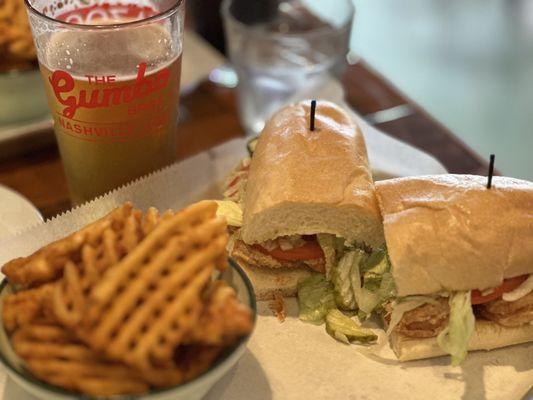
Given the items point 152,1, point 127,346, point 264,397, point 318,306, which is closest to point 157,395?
point 127,346

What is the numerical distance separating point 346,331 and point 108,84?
2.45ft

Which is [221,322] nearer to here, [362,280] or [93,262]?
[93,262]

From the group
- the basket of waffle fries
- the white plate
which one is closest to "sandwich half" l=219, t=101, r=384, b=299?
the basket of waffle fries

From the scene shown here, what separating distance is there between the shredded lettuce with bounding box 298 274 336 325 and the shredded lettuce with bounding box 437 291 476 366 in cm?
28

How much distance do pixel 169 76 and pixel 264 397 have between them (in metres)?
0.75

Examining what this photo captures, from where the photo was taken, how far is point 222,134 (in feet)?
7.85

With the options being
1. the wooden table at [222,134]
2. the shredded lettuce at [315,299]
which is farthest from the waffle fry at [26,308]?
the wooden table at [222,134]

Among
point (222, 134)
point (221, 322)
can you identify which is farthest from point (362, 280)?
point (222, 134)

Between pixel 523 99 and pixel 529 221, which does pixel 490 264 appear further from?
pixel 523 99

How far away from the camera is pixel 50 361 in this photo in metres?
1.21

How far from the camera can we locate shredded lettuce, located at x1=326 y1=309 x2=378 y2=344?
1651mm

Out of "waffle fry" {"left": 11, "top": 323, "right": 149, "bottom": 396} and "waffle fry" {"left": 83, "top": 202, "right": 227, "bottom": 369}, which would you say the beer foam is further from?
"waffle fry" {"left": 11, "top": 323, "right": 149, "bottom": 396}

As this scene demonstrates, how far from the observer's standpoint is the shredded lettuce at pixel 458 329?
152 centimetres

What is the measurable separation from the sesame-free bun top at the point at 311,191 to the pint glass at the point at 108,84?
0.91 feet
